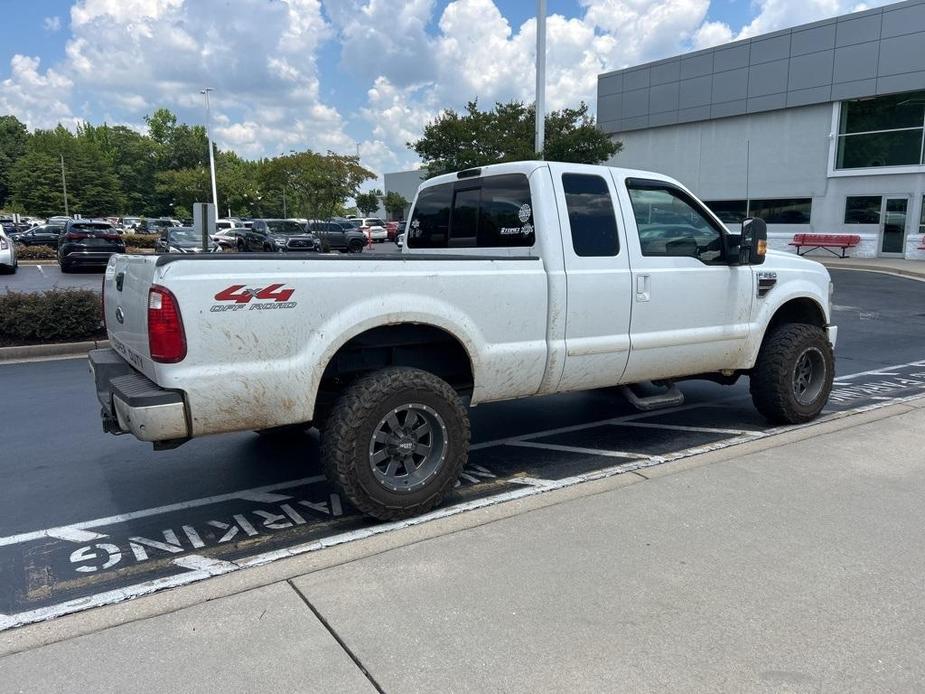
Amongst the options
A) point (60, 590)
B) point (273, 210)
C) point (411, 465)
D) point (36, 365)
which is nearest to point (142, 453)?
point (60, 590)

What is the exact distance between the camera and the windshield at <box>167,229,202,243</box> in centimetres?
2481

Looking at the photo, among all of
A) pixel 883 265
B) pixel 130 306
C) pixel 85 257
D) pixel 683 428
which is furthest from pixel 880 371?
pixel 85 257

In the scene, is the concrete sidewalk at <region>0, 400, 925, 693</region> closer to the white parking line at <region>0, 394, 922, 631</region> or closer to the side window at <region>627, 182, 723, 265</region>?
the white parking line at <region>0, 394, 922, 631</region>

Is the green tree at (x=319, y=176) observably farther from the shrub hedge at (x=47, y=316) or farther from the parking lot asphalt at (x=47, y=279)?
the shrub hedge at (x=47, y=316)

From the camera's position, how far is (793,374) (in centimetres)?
567

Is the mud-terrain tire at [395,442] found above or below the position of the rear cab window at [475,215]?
below

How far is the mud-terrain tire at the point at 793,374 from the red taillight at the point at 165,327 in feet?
14.5

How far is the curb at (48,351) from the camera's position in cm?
914

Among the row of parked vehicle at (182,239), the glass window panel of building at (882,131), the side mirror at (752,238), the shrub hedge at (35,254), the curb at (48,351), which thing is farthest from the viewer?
the shrub hedge at (35,254)

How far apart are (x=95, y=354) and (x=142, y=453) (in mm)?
1090

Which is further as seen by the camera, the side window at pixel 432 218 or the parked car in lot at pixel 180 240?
the parked car in lot at pixel 180 240

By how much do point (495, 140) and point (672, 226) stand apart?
21301mm

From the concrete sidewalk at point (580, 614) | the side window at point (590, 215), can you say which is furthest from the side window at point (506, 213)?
the concrete sidewalk at point (580, 614)

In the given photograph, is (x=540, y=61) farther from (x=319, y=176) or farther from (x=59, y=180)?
(x=59, y=180)
